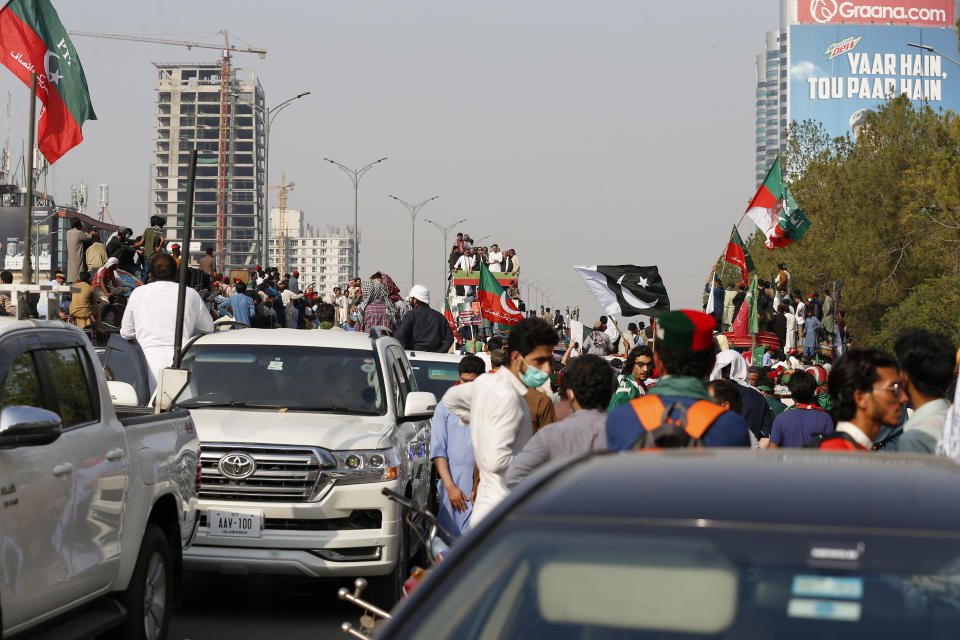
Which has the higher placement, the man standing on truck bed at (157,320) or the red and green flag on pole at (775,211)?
the red and green flag on pole at (775,211)

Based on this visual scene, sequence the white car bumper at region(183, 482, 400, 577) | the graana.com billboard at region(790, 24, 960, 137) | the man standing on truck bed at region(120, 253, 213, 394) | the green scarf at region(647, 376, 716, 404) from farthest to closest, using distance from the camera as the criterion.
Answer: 1. the graana.com billboard at region(790, 24, 960, 137)
2. the man standing on truck bed at region(120, 253, 213, 394)
3. the white car bumper at region(183, 482, 400, 577)
4. the green scarf at region(647, 376, 716, 404)

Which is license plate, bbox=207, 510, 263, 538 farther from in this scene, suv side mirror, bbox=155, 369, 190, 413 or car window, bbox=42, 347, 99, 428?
car window, bbox=42, 347, 99, 428

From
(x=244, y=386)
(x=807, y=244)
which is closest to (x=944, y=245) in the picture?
(x=807, y=244)

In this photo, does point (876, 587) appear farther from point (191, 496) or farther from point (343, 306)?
point (343, 306)

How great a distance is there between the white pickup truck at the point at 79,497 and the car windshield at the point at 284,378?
7.40ft

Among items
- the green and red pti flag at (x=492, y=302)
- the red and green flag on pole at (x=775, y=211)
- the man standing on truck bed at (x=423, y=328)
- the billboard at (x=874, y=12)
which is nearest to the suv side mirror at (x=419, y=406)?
the man standing on truck bed at (x=423, y=328)

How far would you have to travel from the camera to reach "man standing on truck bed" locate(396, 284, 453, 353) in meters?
17.6

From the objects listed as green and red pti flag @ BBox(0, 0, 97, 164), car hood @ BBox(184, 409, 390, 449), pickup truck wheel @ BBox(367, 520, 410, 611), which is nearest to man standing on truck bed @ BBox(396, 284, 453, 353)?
green and red pti flag @ BBox(0, 0, 97, 164)

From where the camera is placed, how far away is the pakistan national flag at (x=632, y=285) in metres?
18.5

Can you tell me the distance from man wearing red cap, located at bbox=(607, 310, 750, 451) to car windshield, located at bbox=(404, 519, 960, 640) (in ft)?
7.07

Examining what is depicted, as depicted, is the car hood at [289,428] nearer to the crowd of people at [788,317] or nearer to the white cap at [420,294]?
the white cap at [420,294]

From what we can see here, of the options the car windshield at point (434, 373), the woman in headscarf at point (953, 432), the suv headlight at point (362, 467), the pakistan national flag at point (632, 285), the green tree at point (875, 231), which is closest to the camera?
the woman in headscarf at point (953, 432)

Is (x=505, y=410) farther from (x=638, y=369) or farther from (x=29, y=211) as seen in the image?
(x=638, y=369)

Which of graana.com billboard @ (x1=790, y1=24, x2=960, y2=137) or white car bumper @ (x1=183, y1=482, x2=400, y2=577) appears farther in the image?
graana.com billboard @ (x1=790, y1=24, x2=960, y2=137)
